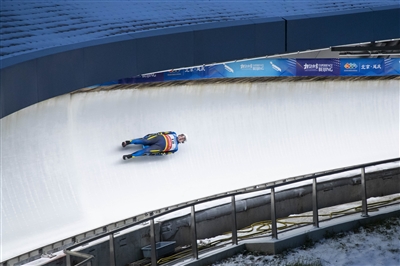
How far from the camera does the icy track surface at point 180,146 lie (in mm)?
9406

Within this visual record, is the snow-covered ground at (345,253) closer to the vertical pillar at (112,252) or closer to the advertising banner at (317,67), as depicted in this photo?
the vertical pillar at (112,252)

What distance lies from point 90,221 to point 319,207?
390 centimetres

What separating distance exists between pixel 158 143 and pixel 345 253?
220 inches

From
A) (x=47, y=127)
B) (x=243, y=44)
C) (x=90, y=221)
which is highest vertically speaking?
(x=243, y=44)

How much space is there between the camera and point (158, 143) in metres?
11.4

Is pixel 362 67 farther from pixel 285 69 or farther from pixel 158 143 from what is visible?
pixel 158 143

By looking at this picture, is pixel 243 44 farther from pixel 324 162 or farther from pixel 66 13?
pixel 324 162

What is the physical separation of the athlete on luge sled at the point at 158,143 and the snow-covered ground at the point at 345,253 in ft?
16.4

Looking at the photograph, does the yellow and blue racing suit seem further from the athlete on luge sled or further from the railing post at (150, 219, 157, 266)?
the railing post at (150, 219, 157, 266)

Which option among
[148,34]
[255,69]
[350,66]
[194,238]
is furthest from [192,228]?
[350,66]

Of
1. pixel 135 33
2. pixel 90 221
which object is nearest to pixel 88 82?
pixel 135 33

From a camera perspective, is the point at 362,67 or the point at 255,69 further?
the point at 362,67

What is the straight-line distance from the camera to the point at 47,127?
32.3 ft

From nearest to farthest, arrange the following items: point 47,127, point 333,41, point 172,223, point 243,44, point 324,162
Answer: point 172,223, point 243,44, point 333,41, point 47,127, point 324,162
